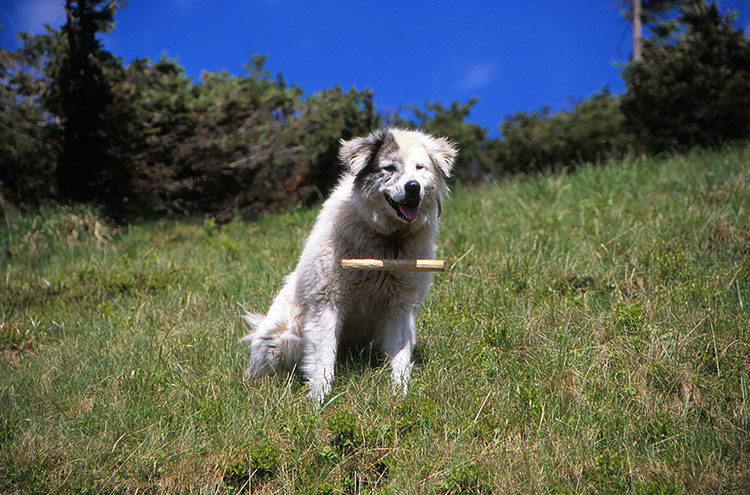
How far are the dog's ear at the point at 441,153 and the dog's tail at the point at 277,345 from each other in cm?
145

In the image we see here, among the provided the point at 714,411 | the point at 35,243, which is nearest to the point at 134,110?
the point at 35,243

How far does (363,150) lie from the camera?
3.72 m

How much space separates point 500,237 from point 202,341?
361cm

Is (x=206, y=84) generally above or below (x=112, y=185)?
above

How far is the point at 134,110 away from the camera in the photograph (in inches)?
388

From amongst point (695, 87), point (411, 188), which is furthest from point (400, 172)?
point (695, 87)

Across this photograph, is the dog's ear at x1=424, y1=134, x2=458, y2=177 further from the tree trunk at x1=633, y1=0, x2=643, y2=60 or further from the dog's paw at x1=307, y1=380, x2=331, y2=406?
the tree trunk at x1=633, y1=0, x2=643, y2=60

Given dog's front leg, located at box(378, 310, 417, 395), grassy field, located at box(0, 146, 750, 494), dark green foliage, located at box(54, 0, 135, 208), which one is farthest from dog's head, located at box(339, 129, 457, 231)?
dark green foliage, located at box(54, 0, 135, 208)

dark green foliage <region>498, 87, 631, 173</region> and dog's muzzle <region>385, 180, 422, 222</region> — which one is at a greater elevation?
dark green foliage <region>498, 87, 631, 173</region>

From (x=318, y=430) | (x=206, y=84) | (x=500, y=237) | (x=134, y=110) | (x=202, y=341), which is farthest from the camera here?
(x=206, y=84)

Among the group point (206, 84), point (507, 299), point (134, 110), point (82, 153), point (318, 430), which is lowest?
point (318, 430)

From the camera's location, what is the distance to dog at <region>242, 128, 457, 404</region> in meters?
3.55

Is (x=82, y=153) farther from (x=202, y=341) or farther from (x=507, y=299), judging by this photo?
(x=507, y=299)

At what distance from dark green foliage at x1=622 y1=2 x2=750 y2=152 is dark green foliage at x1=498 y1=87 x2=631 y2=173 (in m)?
3.03
